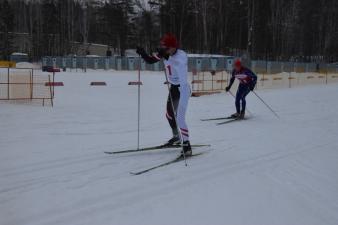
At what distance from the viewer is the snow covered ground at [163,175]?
411 centimetres

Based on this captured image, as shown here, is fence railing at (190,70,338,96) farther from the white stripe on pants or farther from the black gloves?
the black gloves

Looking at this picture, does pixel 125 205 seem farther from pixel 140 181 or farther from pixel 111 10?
pixel 111 10

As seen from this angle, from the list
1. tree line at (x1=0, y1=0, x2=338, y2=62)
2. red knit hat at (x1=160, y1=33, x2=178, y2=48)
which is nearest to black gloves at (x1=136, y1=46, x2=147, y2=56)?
red knit hat at (x1=160, y1=33, x2=178, y2=48)

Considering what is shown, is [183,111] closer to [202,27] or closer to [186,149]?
[186,149]

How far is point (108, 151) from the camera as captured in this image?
6750mm

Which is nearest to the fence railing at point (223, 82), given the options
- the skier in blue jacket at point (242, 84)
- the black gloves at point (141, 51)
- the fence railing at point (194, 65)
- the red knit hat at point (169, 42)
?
the fence railing at point (194, 65)

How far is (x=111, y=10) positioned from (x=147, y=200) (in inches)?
2109

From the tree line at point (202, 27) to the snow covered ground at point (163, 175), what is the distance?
37088 mm

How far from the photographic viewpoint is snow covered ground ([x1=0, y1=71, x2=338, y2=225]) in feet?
13.5

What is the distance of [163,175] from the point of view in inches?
212

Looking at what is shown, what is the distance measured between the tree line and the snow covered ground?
37.1 m

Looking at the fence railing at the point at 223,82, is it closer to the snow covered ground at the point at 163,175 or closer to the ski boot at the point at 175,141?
the snow covered ground at the point at 163,175

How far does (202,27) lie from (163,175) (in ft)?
148

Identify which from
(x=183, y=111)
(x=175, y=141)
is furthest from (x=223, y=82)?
(x=183, y=111)
